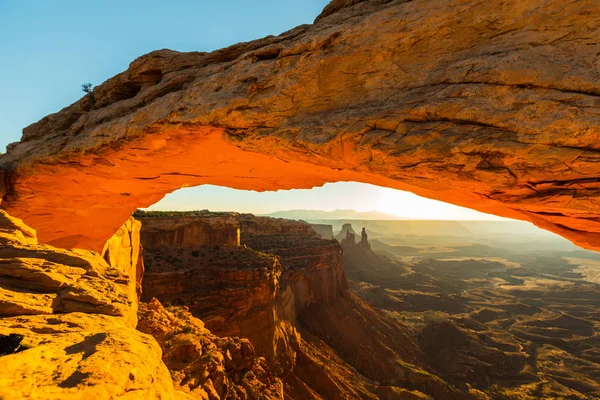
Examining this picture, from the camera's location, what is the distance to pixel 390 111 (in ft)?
20.0

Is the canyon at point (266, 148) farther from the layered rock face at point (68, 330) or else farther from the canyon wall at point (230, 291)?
the canyon wall at point (230, 291)

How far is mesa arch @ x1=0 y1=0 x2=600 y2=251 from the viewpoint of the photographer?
4918 millimetres

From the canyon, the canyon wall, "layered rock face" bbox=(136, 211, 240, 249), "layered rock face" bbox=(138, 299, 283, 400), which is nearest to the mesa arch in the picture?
the canyon

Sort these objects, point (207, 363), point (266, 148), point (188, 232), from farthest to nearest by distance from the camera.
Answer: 1. point (188, 232)
2. point (207, 363)
3. point (266, 148)

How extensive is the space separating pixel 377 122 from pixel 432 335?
42.5m

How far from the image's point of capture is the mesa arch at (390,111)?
4.92 metres

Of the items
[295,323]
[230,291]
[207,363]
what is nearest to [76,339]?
[207,363]

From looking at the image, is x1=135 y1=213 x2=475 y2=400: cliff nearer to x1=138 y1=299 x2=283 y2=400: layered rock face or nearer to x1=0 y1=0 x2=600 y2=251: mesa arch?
x1=138 y1=299 x2=283 y2=400: layered rock face

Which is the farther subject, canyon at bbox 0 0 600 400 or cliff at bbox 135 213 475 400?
cliff at bbox 135 213 475 400

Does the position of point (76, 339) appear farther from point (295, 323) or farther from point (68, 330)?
point (295, 323)

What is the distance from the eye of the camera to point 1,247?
545cm

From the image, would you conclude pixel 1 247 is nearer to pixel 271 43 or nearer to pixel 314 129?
pixel 314 129

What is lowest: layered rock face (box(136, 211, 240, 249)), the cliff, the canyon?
the cliff

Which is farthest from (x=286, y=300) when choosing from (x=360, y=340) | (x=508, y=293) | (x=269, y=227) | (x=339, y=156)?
(x=508, y=293)
